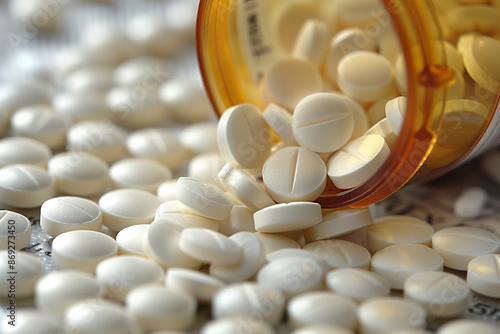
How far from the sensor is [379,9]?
4.39ft

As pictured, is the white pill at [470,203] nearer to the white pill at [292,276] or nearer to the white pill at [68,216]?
the white pill at [292,276]

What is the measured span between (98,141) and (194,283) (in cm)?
58

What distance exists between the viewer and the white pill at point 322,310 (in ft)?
2.84

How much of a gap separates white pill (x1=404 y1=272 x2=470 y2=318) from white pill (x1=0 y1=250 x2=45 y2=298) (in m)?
0.58

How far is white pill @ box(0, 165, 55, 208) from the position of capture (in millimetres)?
1153

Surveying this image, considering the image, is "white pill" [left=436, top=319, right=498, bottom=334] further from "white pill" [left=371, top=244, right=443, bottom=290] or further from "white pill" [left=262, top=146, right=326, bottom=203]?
"white pill" [left=262, top=146, right=326, bottom=203]

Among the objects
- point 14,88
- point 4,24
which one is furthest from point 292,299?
point 4,24

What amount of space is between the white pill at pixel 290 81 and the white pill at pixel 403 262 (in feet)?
1.21

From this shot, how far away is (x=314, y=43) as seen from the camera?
1.30 meters

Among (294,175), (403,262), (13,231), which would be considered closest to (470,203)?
(403,262)

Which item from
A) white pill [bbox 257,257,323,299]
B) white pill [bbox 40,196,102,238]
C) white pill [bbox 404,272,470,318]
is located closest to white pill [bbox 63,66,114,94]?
white pill [bbox 40,196,102,238]

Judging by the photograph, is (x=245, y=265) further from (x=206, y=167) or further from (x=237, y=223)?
(x=206, y=167)

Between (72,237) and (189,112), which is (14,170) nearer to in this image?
(72,237)

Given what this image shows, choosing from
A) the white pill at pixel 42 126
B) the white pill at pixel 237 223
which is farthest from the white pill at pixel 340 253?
the white pill at pixel 42 126
